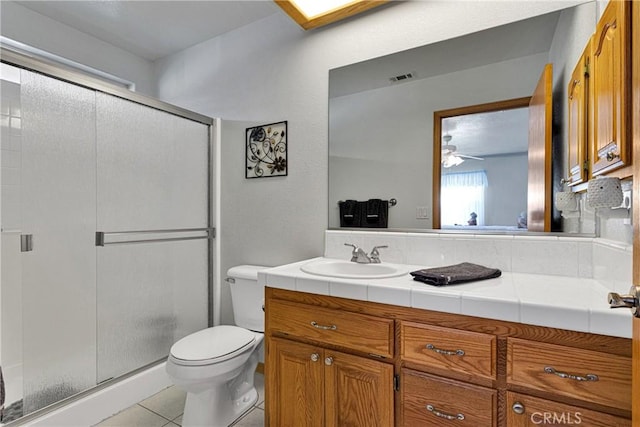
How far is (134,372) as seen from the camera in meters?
1.94

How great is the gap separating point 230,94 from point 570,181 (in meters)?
2.15

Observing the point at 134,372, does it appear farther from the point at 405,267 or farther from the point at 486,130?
the point at 486,130

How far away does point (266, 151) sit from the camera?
7.28 feet

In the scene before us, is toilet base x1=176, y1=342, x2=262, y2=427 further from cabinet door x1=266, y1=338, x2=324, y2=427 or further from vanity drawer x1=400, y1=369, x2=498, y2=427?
vanity drawer x1=400, y1=369, x2=498, y2=427

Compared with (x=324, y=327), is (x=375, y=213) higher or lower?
higher

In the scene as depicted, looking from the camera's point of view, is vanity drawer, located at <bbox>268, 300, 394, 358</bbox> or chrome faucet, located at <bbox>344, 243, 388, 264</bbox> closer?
vanity drawer, located at <bbox>268, 300, 394, 358</bbox>

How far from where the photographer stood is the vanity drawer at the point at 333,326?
118 centimetres

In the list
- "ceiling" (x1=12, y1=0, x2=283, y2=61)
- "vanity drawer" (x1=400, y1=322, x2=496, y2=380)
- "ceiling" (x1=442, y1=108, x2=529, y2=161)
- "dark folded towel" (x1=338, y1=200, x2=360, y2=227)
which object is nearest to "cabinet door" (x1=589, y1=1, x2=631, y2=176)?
"ceiling" (x1=442, y1=108, x2=529, y2=161)

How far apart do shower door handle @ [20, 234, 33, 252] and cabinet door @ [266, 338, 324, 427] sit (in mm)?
1213

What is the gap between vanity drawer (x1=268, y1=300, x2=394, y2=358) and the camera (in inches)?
46.5

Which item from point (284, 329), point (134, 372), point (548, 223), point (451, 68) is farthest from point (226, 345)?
point (451, 68)

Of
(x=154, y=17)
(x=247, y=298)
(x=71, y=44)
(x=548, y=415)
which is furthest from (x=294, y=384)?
(x=71, y=44)

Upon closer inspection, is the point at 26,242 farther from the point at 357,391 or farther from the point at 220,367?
the point at 357,391

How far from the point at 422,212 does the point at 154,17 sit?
2244mm
